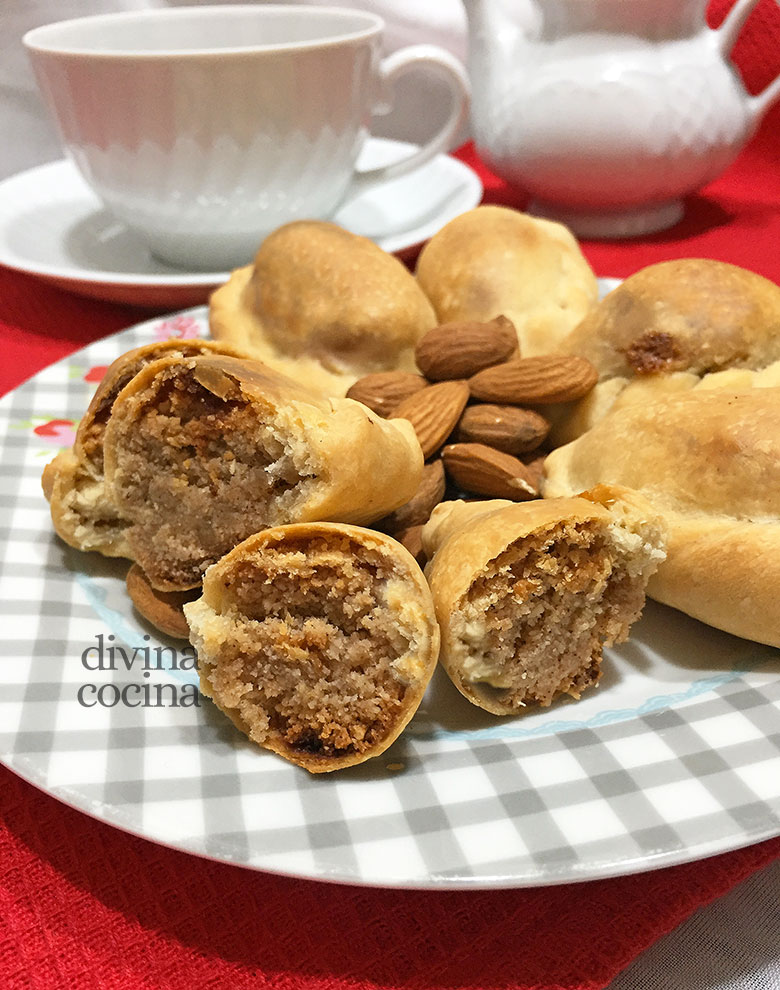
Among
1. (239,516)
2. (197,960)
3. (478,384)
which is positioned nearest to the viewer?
(197,960)

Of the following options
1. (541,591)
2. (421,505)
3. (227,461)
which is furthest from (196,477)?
(541,591)

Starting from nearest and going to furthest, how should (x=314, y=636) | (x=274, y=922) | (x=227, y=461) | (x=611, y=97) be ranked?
(x=274, y=922), (x=314, y=636), (x=227, y=461), (x=611, y=97)

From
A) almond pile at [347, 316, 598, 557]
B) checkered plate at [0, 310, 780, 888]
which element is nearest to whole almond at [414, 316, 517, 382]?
almond pile at [347, 316, 598, 557]

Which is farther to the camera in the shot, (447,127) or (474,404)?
(447,127)

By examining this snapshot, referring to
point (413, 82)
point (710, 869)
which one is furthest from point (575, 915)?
point (413, 82)

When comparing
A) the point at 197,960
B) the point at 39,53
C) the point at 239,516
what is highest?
the point at 39,53

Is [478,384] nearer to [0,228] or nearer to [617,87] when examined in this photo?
[617,87]

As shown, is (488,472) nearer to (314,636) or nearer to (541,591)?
(541,591)

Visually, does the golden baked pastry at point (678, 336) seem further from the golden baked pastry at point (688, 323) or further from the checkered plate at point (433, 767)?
the checkered plate at point (433, 767)
